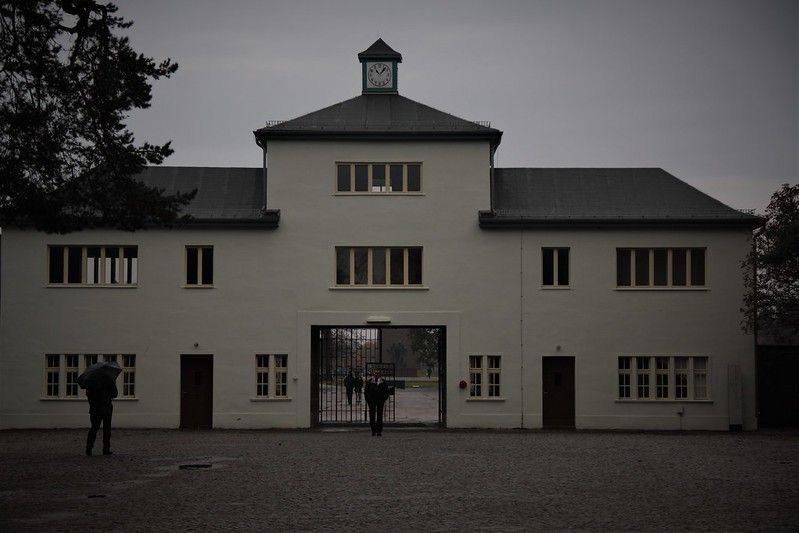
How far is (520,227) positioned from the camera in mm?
32688

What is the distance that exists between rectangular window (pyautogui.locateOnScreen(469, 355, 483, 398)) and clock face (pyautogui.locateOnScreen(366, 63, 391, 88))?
33.4 ft

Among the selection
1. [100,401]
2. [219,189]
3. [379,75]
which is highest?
[379,75]

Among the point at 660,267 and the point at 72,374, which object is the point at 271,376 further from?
the point at 660,267

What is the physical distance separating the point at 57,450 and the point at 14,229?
11.3 m

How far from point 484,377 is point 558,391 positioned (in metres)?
2.41

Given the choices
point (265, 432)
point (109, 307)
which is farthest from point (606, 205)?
point (109, 307)

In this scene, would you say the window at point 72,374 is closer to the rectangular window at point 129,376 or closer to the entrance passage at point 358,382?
the rectangular window at point 129,376

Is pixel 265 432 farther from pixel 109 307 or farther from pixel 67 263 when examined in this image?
pixel 67 263

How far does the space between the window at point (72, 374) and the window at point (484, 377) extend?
10668mm

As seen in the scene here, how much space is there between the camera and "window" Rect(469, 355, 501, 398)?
32188 millimetres

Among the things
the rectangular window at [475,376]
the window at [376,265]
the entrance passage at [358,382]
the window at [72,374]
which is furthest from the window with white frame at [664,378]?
the window at [72,374]

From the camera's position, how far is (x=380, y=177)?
32938 millimetres

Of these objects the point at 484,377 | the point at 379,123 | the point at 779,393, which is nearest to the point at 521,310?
the point at 484,377

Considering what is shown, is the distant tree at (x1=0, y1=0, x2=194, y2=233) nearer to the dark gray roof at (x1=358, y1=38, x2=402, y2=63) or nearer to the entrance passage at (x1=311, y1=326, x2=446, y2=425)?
the entrance passage at (x1=311, y1=326, x2=446, y2=425)
